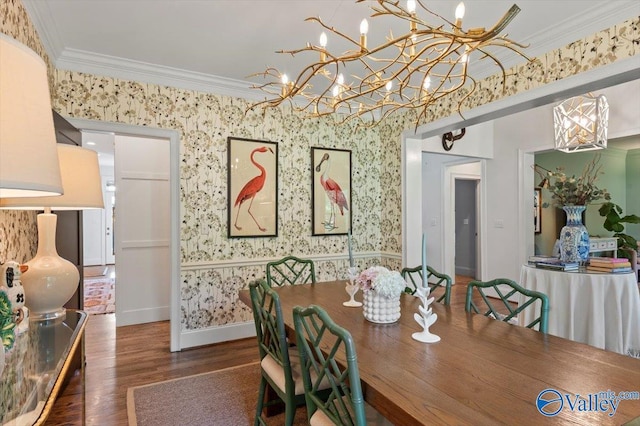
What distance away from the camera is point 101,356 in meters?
3.21

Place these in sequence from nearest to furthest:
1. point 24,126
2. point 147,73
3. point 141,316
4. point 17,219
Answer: point 24,126, point 17,219, point 147,73, point 141,316

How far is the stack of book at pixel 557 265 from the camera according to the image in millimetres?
2959

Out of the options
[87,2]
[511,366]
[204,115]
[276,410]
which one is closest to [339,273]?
[276,410]

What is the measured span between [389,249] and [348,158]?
1196 mm

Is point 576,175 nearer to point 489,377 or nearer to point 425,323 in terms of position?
point 425,323

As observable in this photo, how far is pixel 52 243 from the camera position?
172 cm

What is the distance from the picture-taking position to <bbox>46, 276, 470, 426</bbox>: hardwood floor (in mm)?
2404

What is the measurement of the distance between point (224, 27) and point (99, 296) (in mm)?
4908

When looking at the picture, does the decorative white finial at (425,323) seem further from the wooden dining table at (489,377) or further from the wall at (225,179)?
the wall at (225,179)

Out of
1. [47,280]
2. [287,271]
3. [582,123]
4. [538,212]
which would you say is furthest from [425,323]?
[538,212]

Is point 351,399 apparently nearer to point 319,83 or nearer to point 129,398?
point 129,398

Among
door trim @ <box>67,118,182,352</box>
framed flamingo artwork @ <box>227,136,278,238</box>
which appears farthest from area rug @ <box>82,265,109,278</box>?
framed flamingo artwork @ <box>227,136,278,238</box>

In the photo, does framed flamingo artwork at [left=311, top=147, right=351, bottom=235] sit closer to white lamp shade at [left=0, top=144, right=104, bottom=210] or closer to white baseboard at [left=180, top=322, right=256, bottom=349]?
white baseboard at [left=180, top=322, right=256, bottom=349]

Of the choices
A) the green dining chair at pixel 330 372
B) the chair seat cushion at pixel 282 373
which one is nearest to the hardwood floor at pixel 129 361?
the chair seat cushion at pixel 282 373
